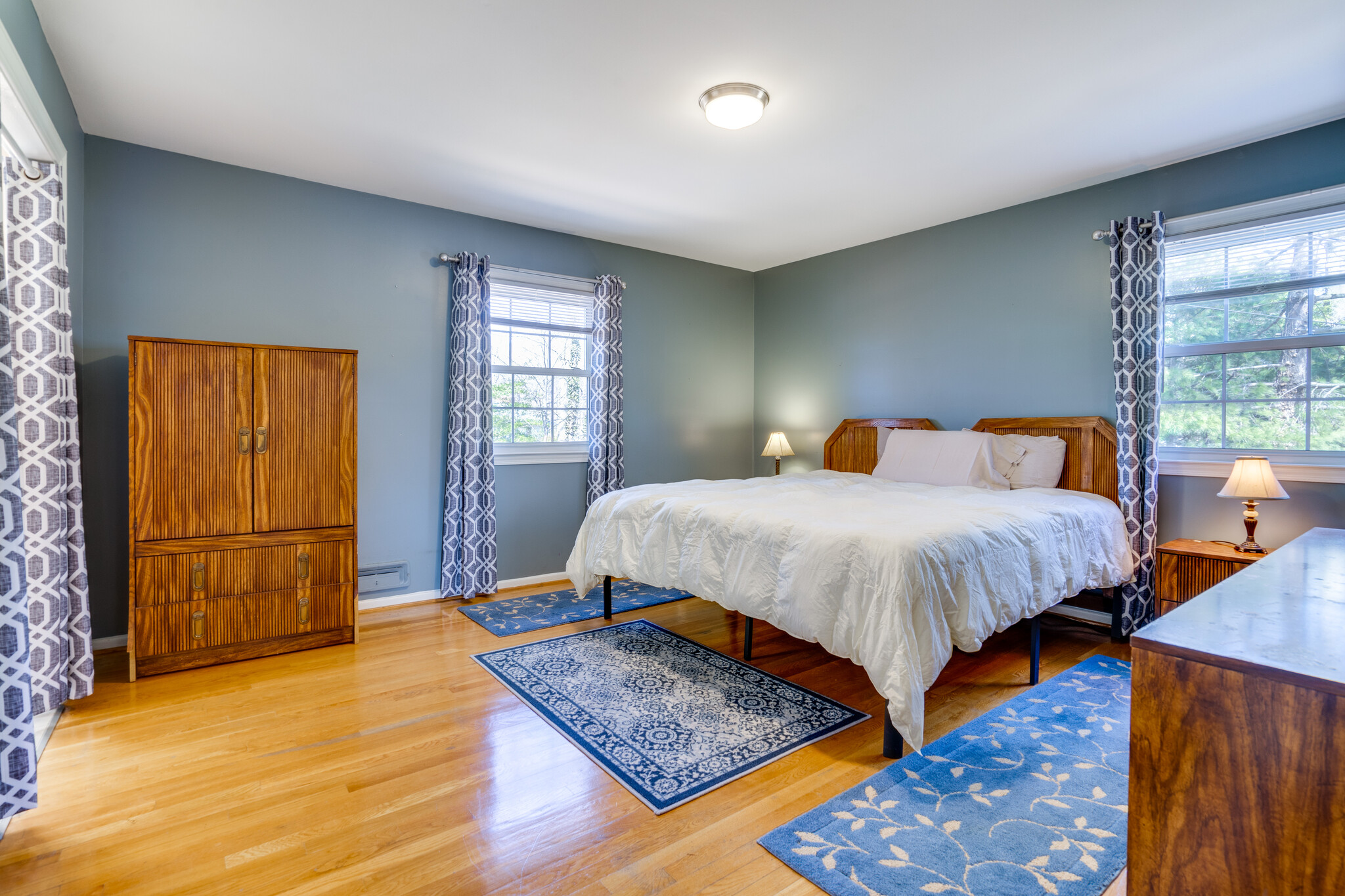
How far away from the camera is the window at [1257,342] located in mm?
3025

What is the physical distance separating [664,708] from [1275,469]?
10.3ft

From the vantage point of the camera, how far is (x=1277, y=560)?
1.56 metres

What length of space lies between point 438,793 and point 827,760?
4.11 feet

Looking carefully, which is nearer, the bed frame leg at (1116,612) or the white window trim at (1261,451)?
the white window trim at (1261,451)

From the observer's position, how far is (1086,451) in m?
3.69

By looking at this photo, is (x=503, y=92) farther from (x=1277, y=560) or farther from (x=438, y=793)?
(x=1277, y=560)

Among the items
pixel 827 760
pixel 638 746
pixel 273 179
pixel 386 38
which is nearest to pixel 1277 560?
pixel 827 760

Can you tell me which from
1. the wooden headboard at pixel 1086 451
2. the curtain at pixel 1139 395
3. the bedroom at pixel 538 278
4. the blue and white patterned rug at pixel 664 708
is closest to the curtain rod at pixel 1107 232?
the curtain at pixel 1139 395

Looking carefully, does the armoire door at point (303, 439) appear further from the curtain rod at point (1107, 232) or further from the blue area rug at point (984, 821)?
the curtain rod at point (1107, 232)

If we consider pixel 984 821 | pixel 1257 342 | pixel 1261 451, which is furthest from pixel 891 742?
pixel 1257 342

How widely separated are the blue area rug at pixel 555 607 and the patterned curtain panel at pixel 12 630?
1.94 m

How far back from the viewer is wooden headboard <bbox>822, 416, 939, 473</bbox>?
15.1 feet

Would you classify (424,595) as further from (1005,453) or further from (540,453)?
(1005,453)

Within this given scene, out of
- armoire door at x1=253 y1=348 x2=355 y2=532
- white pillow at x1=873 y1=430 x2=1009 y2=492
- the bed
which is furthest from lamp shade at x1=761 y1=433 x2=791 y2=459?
armoire door at x1=253 y1=348 x2=355 y2=532
